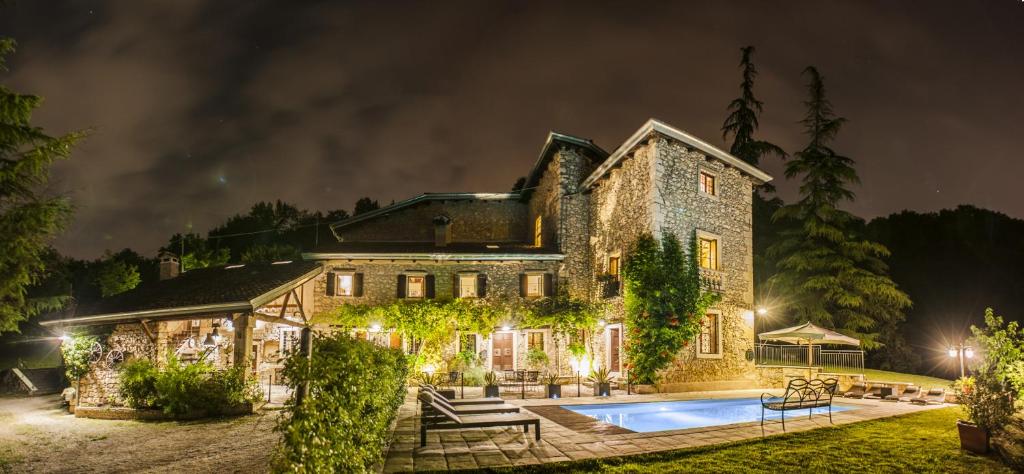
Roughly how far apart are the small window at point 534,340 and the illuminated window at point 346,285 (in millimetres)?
6511

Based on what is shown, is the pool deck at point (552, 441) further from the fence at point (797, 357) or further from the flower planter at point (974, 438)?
the fence at point (797, 357)

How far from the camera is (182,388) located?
39.0 feet

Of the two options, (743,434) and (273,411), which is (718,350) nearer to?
(743,434)

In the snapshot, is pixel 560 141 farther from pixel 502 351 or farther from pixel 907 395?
pixel 907 395

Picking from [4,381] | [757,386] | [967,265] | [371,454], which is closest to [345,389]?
[371,454]

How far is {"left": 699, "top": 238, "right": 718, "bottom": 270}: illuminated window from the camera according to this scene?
17969 mm

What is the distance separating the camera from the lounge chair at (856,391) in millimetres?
15284

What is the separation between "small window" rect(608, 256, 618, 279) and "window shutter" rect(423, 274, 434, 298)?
6345 millimetres

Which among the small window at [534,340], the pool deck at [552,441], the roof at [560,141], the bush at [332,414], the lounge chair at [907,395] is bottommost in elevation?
the lounge chair at [907,395]

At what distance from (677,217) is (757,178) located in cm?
458

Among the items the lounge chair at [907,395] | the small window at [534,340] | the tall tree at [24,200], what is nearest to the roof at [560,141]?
the small window at [534,340]

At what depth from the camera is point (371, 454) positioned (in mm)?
5723

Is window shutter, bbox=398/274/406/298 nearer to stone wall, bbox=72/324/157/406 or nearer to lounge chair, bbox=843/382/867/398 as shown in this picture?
stone wall, bbox=72/324/157/406

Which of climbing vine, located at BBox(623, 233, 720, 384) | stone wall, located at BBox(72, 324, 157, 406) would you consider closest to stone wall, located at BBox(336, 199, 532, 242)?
climbing vine, located at BBox(623, 233, 720, 384)
